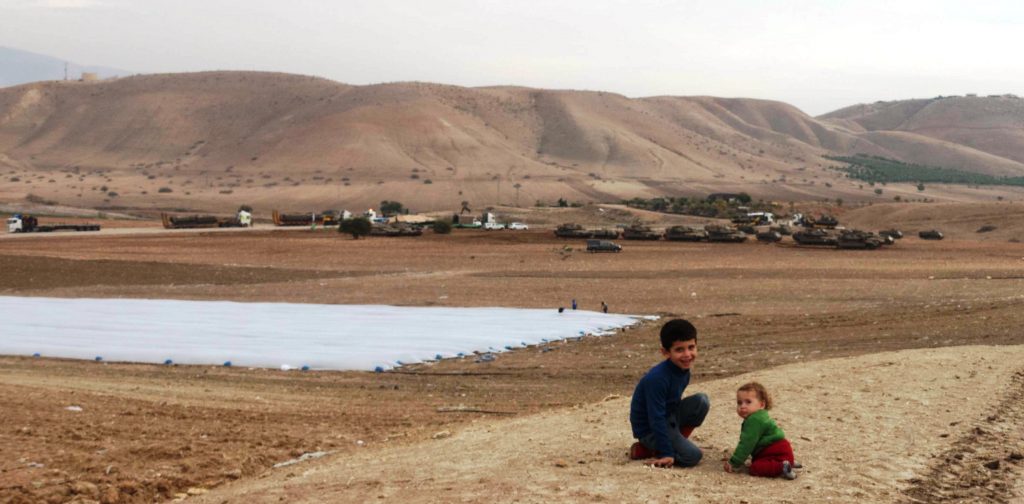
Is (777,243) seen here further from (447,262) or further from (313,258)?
(313,258)

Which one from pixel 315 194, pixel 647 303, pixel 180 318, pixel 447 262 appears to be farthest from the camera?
pixel 315 194

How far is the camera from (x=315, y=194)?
12244 centimetres

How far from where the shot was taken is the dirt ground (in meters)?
11.8

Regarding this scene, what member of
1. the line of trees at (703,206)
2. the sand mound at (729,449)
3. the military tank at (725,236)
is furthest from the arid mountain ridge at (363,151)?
the sand mound at (729,449)

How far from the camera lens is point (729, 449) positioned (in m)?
9.41

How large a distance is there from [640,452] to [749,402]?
980 mm

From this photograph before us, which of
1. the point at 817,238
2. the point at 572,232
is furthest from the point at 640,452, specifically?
the point at 572,232

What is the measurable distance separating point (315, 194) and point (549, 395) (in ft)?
357

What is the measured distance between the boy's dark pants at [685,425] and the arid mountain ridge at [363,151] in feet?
352

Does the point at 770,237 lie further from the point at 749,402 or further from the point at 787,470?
the point at 787,470

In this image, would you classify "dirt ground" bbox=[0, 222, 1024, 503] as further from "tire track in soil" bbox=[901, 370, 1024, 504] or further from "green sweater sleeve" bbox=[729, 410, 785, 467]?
"green sweater sleeve" bbox=[729, 410, 785, 467]


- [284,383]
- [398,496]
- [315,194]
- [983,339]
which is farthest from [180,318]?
[315,194]

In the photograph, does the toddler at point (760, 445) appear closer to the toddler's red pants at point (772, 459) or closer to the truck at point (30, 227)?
the toddler's red pants at point (772, 459)

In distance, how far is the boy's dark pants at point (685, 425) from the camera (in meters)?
8.66
